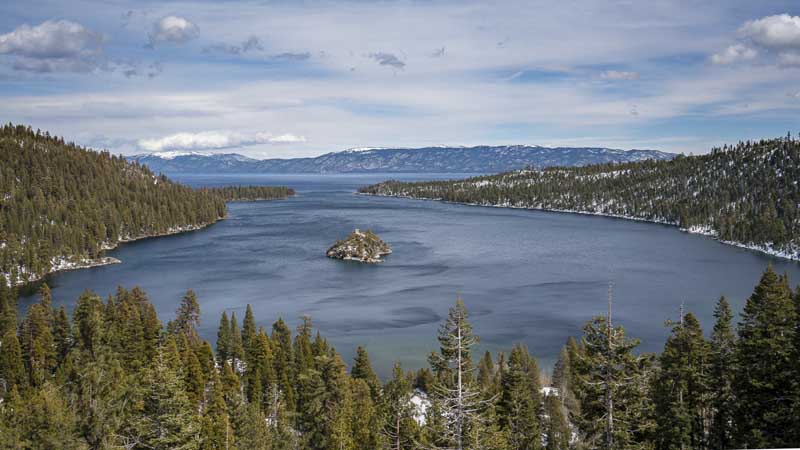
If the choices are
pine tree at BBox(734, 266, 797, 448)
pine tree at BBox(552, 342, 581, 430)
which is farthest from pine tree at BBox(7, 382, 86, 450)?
pine tree at BBox(552, 342, 581, 430)

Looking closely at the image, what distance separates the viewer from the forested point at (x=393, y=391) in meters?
18.0

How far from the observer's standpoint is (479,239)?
131625 mm

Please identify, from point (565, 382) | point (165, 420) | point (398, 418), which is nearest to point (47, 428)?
point (165, 420)

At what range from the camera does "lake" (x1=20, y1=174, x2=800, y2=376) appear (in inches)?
2483

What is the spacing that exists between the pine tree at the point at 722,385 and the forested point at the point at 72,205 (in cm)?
9513

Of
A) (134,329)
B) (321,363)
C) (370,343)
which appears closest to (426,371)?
(321,363)

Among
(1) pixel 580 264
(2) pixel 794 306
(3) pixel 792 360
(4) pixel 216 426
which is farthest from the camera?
(1) pixel 580 264

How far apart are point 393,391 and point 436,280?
54776 millimetres

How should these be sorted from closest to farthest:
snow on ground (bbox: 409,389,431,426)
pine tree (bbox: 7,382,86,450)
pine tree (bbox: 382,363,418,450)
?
1. pine tree (bbox: 7,382,86,450)
2. pine tree (bbox: 382,363,418,450)
3. snow on ground (bbox: 409,389,431,426)

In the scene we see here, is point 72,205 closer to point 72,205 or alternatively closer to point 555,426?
point 72,205

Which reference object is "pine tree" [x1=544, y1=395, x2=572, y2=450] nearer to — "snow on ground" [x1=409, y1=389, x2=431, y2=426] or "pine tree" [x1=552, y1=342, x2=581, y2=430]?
"pine tree" [x1=552, y1=342, x2=581, y2=430]

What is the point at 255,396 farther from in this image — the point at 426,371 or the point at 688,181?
the point at 688,181

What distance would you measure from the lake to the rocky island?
2513mm

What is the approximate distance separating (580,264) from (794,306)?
2882 inches
